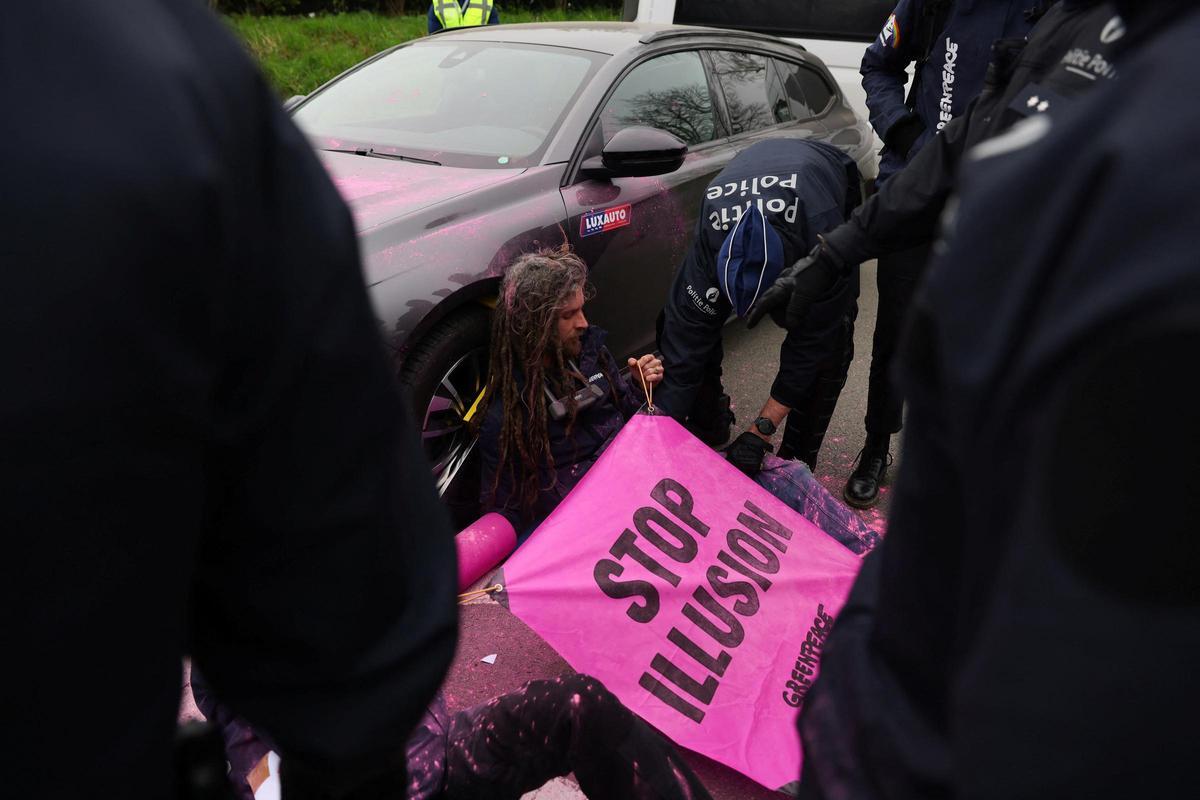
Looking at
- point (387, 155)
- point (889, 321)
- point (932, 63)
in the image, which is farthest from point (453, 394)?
point (932, 63)

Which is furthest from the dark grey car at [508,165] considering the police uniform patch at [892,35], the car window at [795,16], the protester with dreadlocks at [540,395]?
the car window at [795,16]

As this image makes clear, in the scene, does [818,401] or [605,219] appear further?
[605,219]

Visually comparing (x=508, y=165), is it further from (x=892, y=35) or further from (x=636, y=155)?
(x=892, y=35)

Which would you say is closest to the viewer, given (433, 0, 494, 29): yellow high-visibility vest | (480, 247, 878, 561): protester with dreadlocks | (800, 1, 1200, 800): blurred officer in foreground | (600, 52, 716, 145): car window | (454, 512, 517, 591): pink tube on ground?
(800, 1, 1200, 800): blurred officer in foreground

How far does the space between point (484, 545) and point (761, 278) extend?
112cm

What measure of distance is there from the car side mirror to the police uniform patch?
82cm

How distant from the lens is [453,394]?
2.88m

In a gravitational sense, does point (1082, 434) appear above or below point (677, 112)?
above

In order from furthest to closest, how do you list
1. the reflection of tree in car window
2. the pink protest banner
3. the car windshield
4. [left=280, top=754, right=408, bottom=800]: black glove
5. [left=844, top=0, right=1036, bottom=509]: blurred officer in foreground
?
the reflection of tree in car window
the car windshield
[left=844, top=0, right=1036, bottom=509]: blurred officer in foreground
the pink protest banner
[left=280, top=754, right=408, bottom=800]: black glove

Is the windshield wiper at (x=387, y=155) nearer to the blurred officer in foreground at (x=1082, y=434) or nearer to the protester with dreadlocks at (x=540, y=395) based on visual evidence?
the protester with dreadlocks at (x=540, y=395)

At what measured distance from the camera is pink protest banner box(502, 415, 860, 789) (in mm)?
1967

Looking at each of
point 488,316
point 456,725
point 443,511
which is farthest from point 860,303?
point 443,511

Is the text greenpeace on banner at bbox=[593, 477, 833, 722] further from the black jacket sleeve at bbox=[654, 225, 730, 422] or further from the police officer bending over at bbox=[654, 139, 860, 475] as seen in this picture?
the black jacket sleeve at bbox=[654, 225, 730, 422]

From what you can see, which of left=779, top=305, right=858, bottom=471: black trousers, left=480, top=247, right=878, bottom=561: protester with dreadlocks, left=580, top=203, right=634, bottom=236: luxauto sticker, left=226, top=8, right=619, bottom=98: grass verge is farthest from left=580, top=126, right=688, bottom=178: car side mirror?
left=226, top=8, right=619, bottom=98: grass verge
